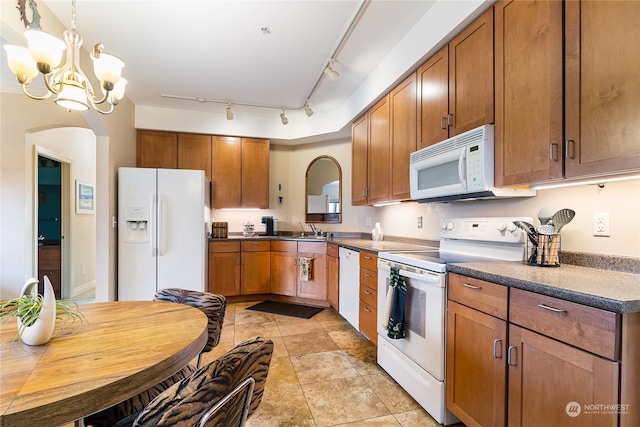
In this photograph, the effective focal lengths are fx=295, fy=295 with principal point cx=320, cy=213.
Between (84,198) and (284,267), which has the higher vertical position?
(84,198)

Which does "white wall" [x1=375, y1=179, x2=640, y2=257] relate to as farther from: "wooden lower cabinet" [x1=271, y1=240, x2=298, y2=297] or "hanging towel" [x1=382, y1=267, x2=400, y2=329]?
"wooden lower cabinet" [x1=271, y1=240, x2=298, y2=297]

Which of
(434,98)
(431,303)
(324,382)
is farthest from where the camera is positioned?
(434,98)

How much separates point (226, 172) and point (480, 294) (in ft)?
12.4

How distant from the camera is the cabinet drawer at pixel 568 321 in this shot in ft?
3.09

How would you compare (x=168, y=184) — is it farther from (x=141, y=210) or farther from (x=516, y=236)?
(x=516, y=236)

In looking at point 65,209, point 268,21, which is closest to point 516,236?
point 268,21

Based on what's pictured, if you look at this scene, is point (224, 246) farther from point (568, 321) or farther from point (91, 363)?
point (568, 321)

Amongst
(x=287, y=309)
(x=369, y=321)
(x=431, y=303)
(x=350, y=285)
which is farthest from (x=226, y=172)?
(x=431, y=303)

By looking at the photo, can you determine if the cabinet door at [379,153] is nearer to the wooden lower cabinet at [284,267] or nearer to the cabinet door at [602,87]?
the wooden lower cabinet at [284,267]

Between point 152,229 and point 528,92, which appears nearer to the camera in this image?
point 528,92

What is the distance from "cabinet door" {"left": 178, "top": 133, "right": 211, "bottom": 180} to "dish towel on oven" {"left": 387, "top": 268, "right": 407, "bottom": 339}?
3245 mm

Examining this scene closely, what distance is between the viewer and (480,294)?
4.73 ft

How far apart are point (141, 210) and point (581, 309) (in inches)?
151

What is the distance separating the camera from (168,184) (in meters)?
3.53
